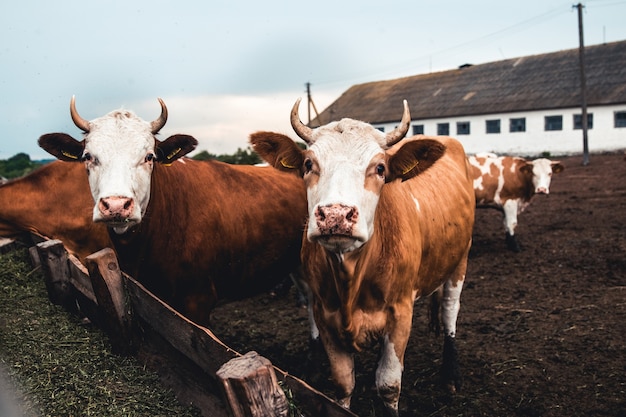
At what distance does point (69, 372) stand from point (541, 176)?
10.9 metres

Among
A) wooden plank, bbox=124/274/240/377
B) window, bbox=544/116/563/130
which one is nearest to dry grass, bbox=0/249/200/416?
wooden plank, bbox=124/274/240/377

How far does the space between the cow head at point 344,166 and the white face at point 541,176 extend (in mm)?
9419

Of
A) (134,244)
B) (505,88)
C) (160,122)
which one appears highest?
(505,88)

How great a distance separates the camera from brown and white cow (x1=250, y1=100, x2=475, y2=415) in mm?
2672

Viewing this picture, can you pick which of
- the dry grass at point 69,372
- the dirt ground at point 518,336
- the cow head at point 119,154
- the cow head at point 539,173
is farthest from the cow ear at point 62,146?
the cow head at point 539,173

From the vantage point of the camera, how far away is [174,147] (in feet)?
13.6

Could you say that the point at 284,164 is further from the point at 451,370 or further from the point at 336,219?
the point at 451,370

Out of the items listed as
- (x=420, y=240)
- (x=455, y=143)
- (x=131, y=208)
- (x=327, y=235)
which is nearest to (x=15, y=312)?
(x=131, y=208)

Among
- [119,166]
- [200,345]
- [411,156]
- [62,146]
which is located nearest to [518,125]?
[411,156]

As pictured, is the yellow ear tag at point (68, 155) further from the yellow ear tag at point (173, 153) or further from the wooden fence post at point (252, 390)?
the wooden fence post at point (252, 390)

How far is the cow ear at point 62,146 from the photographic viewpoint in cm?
397

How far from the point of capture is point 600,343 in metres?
5.20

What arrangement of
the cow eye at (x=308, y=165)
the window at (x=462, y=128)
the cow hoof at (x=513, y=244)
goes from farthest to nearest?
the window at (x=462, y=128)
the cow hoof at (x=513, y=244)
the cow eye at (x=308, y=165)

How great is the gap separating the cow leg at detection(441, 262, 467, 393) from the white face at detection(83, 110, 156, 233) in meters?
2.86
